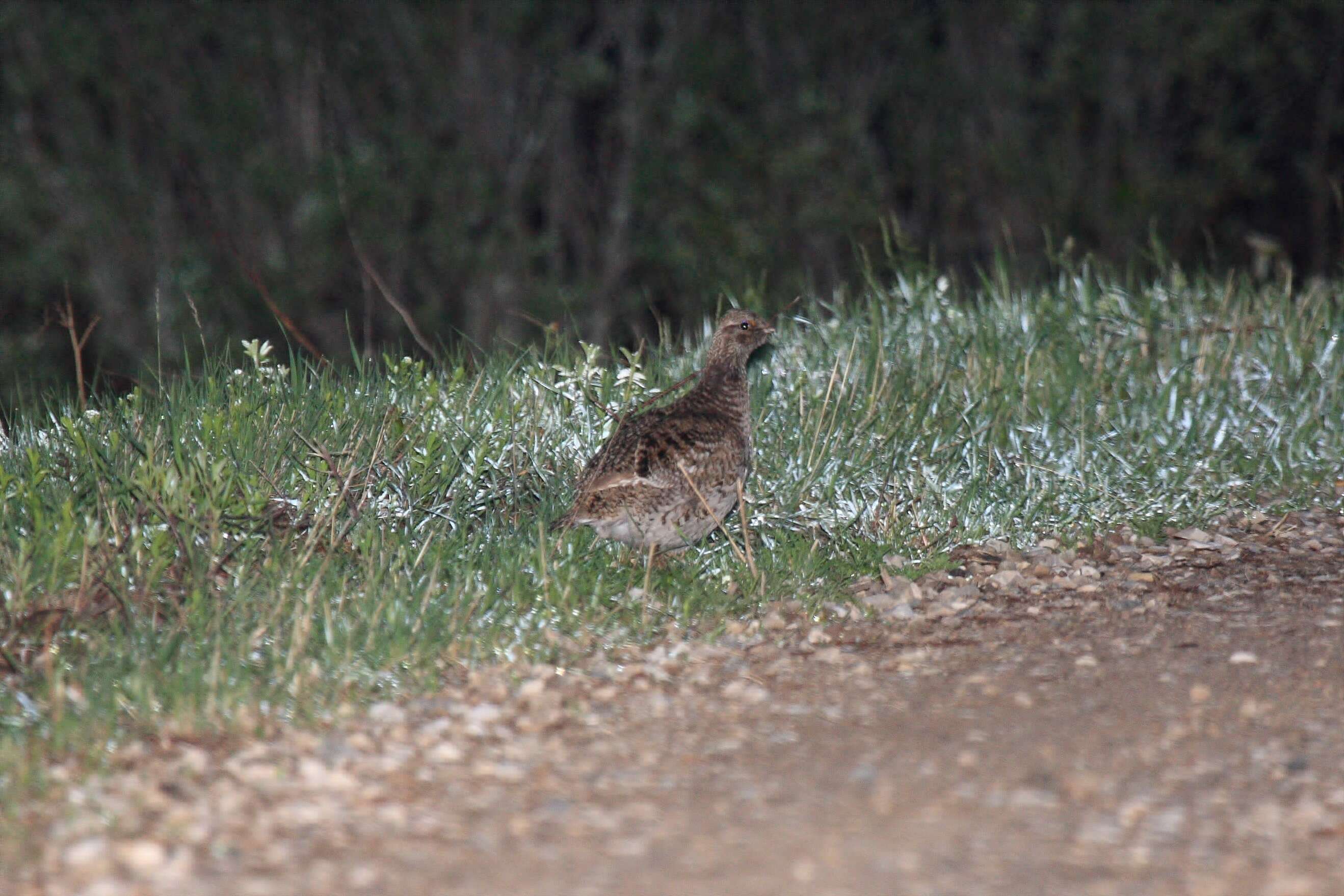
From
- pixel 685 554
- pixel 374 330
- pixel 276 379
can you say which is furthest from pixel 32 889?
pixel 374 330

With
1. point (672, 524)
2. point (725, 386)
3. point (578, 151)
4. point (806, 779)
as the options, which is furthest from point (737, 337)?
point (578, 151)

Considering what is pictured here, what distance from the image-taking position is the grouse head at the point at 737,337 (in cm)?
635

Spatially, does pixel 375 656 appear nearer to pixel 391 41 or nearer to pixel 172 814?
pixel 172 814

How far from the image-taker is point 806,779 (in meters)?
3.71

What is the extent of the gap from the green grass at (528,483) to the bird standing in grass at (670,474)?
0.49 feet

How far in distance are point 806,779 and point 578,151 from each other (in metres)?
15.0

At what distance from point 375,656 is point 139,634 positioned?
692 mm

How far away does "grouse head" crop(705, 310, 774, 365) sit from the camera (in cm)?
635

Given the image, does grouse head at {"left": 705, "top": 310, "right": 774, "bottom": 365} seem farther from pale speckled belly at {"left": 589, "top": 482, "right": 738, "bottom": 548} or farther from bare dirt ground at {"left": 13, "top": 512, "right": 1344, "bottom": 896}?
bare dirt ground at {"left": 13, "top": 512, "right": 1344, "bottom": 896}

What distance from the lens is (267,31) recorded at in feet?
56.2

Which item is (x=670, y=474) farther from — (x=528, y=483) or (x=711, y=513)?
(x=528, y=483)

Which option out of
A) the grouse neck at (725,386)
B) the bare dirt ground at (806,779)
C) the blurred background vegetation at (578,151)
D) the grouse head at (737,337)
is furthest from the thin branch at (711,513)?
the blurred background vegetation at (578,151)

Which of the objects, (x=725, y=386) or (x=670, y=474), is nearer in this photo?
(x=670, y=474)

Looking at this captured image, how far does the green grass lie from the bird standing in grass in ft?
0.49
